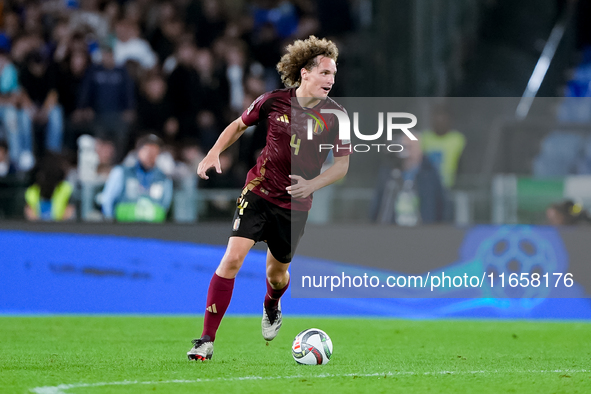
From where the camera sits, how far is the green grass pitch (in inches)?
190

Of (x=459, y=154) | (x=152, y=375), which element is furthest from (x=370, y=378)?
(x=459, y=154)

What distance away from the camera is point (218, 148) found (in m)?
5.79

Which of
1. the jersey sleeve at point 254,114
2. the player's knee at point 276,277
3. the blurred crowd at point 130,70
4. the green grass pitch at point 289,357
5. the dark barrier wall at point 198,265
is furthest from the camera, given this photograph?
the blurred crowd at point 130,70

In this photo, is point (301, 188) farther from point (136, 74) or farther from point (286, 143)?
point (136, 74)

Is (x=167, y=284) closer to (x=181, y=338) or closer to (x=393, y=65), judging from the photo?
(x=181, y=338)

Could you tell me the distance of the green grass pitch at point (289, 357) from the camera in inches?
190

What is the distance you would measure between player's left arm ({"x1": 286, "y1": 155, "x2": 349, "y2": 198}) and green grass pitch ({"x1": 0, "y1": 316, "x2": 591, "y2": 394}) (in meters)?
1.13

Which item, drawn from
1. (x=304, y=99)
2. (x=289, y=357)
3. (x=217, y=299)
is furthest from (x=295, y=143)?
(x=289, y=357)

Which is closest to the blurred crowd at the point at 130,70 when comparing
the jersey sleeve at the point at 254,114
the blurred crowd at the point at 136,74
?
the blurred crowd at the point at 136,74

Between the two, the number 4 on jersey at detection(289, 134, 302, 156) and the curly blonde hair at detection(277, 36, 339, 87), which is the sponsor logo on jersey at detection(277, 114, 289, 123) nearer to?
the number 4 on jersey at detection(289, 134, 302, 156)

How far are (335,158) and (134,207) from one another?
4312 mm

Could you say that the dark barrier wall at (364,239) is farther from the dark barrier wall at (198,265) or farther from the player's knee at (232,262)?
the player's knee at (232,262)

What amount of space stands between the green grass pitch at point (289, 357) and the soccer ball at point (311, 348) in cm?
9

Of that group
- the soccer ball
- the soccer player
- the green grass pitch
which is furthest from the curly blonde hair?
the green grass pitch
